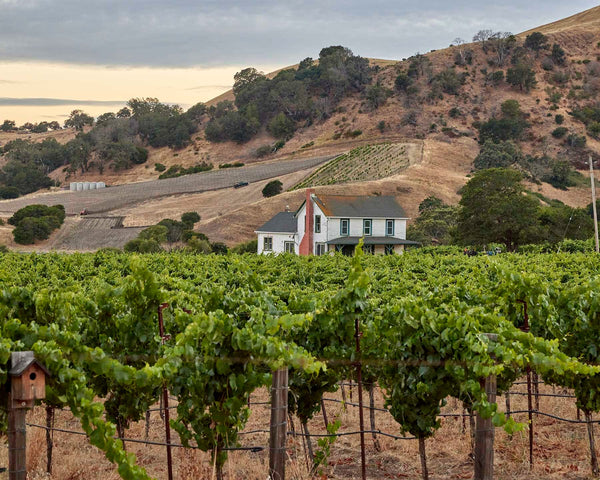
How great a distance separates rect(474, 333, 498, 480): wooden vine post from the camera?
25.5ft

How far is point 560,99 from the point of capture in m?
131

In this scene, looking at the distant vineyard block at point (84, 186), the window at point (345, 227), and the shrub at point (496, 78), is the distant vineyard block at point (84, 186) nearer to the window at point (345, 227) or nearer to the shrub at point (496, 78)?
the shrub at point (496, 78)

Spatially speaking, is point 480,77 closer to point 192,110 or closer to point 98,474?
A: point 192,110

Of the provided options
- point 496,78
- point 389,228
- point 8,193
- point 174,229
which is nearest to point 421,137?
point 496,78

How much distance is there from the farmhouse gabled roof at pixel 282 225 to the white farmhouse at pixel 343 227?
0.34ft

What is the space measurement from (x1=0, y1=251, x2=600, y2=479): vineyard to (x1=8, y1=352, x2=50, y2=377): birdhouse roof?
83 mm

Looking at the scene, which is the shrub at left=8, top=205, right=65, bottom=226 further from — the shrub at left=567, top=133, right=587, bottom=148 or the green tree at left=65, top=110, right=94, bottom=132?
the green tree at left=65, top=110, right=94, bottom=132

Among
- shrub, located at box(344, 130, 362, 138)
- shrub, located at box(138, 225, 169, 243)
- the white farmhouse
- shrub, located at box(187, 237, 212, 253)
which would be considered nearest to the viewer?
the white farmhouse

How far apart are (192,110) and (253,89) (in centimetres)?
1571

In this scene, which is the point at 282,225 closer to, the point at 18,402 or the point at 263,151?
the point at 18,402

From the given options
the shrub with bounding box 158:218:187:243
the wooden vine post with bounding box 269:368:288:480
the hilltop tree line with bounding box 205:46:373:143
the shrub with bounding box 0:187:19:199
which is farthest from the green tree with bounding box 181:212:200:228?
the wooden vine post with bounding box 269:368:288:480

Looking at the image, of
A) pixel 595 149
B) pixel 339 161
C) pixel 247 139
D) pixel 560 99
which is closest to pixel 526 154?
pixel 595 149

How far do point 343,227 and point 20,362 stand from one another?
5371 cm

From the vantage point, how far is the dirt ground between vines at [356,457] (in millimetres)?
9031
